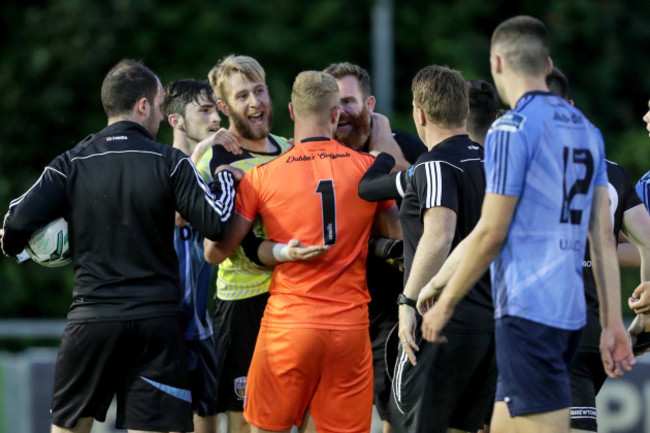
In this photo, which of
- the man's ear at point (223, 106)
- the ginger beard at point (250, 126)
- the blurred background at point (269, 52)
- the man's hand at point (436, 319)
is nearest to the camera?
the man's hand at point (436, 319)

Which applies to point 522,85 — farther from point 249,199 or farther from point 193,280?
point 193,280

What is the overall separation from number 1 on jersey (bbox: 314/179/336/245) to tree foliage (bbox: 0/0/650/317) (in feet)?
35.1

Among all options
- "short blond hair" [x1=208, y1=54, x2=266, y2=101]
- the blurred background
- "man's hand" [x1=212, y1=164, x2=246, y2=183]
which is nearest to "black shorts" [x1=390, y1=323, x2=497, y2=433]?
"man's hand" [x1=212, y1=164, x2=246, y2=183]

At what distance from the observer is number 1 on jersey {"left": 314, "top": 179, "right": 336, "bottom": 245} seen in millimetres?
5762

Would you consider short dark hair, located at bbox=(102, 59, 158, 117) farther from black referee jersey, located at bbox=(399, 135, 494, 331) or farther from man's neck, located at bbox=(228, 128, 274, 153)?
black referee jersey, located at bbox=(399, 135, 494, 331)

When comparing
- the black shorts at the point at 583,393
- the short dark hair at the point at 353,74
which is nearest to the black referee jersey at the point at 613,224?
the black shorts at the point at 583,393

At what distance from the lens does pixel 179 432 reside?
5.81m

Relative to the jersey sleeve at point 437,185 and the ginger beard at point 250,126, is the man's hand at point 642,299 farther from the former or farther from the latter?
the ginger beard at point 250,126

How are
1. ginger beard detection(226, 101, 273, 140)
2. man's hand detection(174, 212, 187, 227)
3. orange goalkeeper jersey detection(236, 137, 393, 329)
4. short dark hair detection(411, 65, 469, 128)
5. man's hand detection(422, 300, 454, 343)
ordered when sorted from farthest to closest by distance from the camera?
man's hand detection(174, 212, 187, 227) → ginger beard detection(226, 101, 273, 140) → orange goalkeeper jersey detection(236, 137, 393, 329) → short dark hair detection(411, 65, 469, 128) → man's hand detection(422, 300, 454, 343)

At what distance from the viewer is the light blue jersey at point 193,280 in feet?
22.3

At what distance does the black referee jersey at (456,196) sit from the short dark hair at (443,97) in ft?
0.37

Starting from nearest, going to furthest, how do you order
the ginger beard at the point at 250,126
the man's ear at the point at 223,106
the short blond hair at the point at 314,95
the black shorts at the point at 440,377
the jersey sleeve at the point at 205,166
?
the black shorts at the point at 440,377 → the short blond hair at the point at 314,95 → the jersey sleeve at the point at 205,166 → the ginger beard at the point at 250,126 → the man's ear at the point at 223,106

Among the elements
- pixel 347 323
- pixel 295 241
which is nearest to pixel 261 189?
pixel 295 241

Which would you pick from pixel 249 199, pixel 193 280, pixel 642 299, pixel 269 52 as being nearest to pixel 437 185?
pixel 249 199
